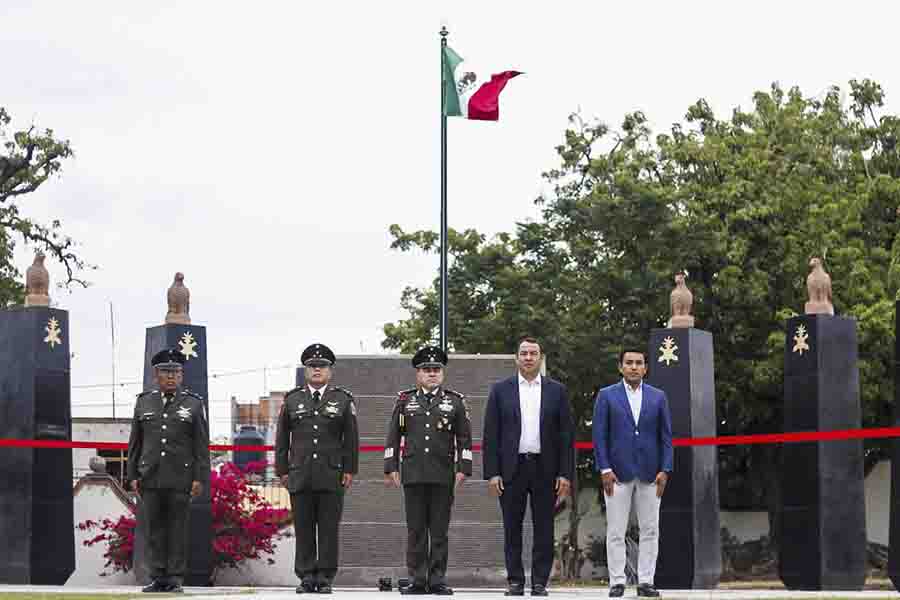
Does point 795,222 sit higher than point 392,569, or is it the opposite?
point 795,222

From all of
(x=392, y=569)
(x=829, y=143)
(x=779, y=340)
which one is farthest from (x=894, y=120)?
(x=392, y=569)

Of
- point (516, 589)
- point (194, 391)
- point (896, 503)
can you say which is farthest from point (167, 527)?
point (896, 503)

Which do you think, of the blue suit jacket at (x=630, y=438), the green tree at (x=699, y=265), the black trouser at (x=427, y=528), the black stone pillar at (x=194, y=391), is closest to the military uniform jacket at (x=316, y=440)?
the black trouser at (x=427, y=528)

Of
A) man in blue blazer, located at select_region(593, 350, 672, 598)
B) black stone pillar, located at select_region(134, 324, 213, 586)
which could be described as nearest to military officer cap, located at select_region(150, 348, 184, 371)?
man in blue blazer, located at select_region(593, 350, 672, 598)

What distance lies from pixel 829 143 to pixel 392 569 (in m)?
23.1

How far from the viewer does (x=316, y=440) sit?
13.0 meters

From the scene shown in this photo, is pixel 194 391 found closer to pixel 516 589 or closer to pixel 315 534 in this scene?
pixel 315 534

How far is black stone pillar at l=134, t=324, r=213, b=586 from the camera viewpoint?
18547mm

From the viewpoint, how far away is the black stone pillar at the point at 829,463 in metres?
17.1

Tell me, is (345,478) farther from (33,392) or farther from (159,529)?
(33,392)

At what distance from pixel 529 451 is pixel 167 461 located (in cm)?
267

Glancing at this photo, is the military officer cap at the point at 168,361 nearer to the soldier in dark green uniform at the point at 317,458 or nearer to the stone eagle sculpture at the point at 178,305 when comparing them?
the soldier in dark green uniform at the point at 317,458

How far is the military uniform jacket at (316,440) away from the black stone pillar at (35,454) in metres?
4.53

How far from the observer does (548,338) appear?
107ft
